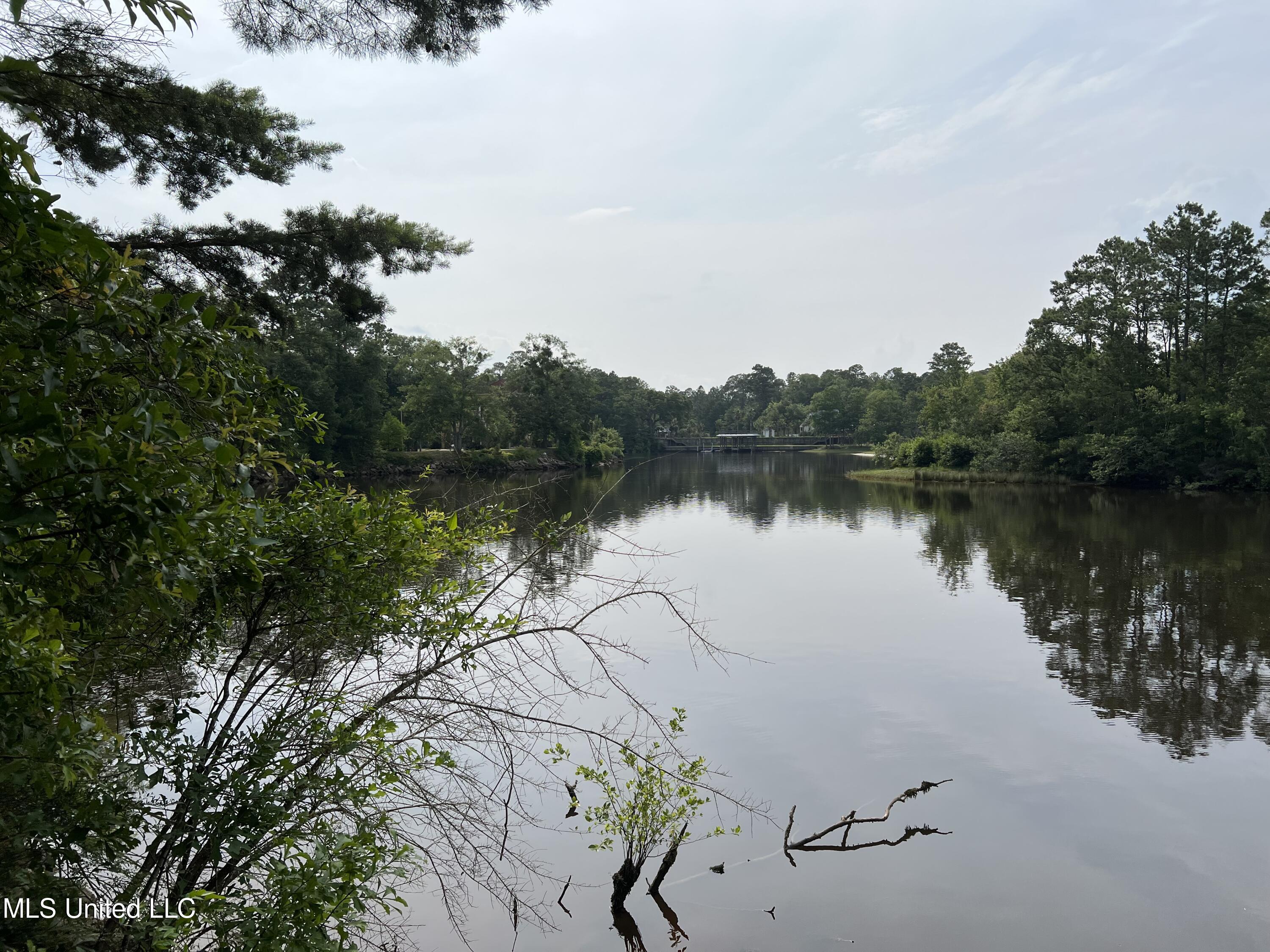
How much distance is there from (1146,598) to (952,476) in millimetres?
32688

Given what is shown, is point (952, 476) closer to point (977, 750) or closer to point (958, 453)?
point (958, 453)

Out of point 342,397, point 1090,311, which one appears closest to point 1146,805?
point 1090,311

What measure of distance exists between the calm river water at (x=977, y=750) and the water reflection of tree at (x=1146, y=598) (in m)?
0.06

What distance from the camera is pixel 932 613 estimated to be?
14.8 metres

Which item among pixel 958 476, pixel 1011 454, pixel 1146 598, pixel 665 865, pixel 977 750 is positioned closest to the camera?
pixel 665 865

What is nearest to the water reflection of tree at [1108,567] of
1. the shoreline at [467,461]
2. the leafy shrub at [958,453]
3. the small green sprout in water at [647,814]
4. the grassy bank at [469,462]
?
the small green sprout in water at [647,814]

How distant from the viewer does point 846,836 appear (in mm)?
6211

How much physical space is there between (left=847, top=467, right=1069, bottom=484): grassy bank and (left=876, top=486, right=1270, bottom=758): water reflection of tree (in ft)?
38.3

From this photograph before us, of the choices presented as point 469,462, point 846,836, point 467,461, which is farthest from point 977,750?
point 469,462

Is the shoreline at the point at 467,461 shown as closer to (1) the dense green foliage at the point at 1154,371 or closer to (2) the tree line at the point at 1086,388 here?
(2) the tree line at the point at 1086,388

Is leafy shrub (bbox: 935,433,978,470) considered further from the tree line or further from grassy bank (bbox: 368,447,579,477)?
grassy bank (bbox: 368,447,579,477)

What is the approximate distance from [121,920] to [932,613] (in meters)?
13.9

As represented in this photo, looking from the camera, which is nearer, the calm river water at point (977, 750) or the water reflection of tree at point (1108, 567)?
the calm river water at point (977, 750)

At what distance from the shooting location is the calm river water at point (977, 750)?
581 centimetres
